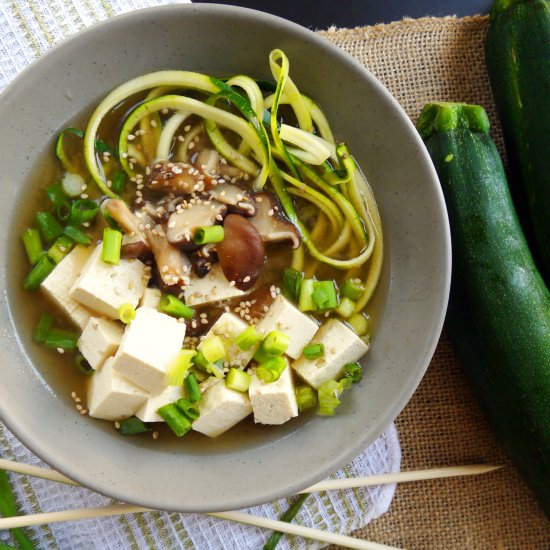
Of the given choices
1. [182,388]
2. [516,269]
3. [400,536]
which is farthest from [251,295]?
[400,536]

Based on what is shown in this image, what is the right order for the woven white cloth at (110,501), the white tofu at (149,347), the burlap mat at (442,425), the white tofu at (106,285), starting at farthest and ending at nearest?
the burlap mat at (442,425), the woven white cloth at (110,501), the white tofu at (106,285), the white tofu at (149,347)


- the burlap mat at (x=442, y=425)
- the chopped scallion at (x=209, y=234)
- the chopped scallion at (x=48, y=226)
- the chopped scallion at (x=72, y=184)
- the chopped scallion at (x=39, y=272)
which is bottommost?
the burlap mat at (x=442, y=425)

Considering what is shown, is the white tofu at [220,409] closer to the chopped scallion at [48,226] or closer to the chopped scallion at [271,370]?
the chopped scallion at [271,370]

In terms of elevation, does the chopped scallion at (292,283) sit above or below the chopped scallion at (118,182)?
below

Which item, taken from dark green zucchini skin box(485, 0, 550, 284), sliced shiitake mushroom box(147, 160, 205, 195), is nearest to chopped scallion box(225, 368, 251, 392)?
sliced shiitake mushroom box(147, 160, 205, 195)

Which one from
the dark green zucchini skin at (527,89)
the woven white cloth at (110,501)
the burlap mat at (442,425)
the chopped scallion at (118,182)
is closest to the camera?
the chopped scallion at (118,182)

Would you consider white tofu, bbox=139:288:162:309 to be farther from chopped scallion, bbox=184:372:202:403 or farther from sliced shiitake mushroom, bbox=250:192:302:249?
sliced shiitake mushroom, bbox=250:192:302:249

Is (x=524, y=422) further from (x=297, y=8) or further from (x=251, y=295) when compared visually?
(x=297, y=8)

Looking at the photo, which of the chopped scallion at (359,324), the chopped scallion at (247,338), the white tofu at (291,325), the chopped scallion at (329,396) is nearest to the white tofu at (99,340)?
the chopped scallion at (247,338)
